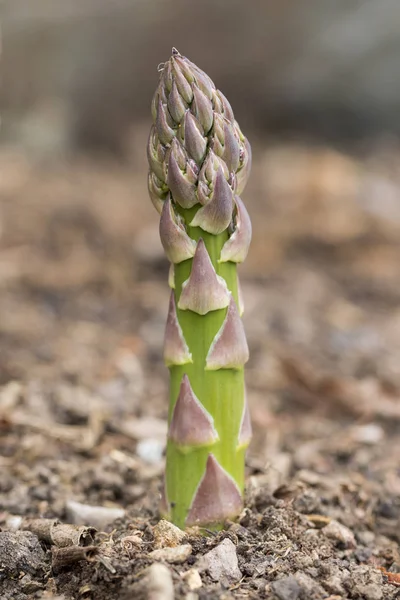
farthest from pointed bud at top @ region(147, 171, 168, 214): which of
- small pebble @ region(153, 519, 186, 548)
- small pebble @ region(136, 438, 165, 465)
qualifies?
small pebble @ region(136, 438, 165, 465)

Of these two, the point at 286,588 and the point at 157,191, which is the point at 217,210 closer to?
the point at 157,191

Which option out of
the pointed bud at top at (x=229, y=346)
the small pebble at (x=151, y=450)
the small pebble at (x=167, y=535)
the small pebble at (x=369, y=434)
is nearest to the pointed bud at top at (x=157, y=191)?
the pointed bud at top at (x=229, y=346)

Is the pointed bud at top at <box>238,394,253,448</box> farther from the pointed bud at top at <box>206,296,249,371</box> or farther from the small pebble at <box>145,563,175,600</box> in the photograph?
the small pebble at <box>145,563,175,600</box>

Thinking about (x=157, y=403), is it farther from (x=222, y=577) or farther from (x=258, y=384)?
(x=222, y=577)

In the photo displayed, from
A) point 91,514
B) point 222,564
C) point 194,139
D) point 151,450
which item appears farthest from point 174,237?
point 151,450

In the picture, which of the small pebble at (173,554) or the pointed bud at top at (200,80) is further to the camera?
the pointed bud at top at (200,80)

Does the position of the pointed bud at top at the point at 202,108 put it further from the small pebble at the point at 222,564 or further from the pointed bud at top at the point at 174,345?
the small pebble at the point at 222,564
